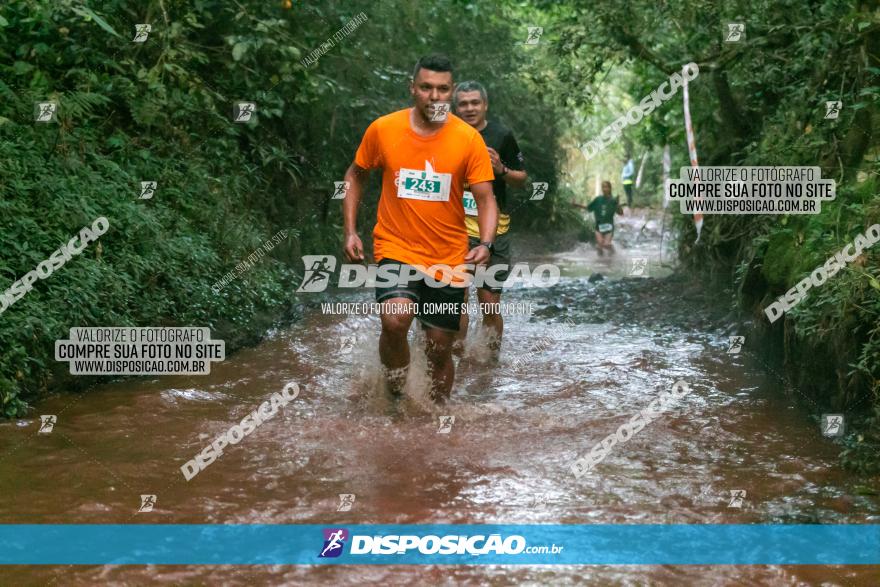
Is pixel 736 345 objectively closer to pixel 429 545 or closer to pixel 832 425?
pixel 832 425

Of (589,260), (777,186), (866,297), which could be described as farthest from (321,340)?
(589,260)

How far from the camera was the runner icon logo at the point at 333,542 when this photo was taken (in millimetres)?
3764

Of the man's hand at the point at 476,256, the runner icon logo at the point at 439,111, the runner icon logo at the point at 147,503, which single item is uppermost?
the runner icon logo at the point at 439,111

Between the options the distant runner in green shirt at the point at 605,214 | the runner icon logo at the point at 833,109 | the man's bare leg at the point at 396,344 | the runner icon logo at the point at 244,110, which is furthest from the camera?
the distant runner in green shirt at the point at 605,214

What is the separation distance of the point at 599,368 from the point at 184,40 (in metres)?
5.46

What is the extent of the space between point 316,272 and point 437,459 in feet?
22.3

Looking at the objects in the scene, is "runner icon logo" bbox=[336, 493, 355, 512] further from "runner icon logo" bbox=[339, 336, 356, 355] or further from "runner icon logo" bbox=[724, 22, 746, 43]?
"runner icon logo" bbox=[724, 22, 746, 43]

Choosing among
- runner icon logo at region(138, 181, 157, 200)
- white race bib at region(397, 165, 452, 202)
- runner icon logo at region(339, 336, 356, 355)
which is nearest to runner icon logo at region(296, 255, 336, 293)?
runner icon logo at region(339, 336, 356, 355)

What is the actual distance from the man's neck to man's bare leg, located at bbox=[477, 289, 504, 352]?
2.31 meters

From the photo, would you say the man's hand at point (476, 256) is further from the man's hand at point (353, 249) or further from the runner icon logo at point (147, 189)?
the runner icon logo at point (147, 189)

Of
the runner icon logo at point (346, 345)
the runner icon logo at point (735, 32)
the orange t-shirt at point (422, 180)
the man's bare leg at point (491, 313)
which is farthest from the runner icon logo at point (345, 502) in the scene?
the runner icon logo at point (735, 32)

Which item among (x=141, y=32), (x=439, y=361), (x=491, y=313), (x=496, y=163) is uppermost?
(x=141, y=32)

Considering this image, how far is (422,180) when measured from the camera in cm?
535

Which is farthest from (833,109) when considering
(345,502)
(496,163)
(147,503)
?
(147,503)
